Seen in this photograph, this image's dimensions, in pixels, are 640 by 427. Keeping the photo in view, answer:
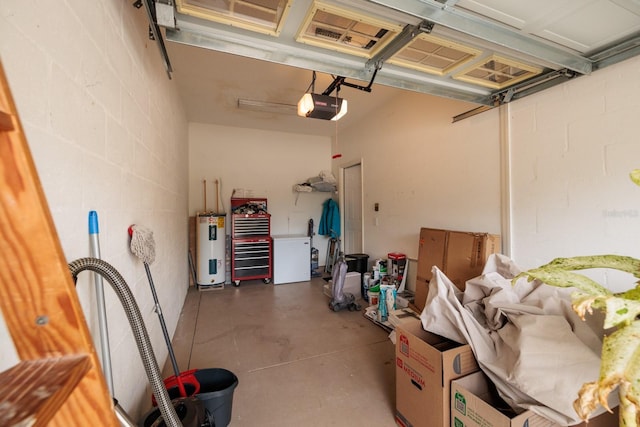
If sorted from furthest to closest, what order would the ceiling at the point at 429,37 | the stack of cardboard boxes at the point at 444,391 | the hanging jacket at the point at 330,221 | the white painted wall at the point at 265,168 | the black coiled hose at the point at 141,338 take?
the hanging jacket at the point at 330,221
the white painted wall at the point at 265,168
the ceiling at the point at 429,37
the stack of cardboard boxes at the point at 444,391
the black coiled hose at the point at 141,338

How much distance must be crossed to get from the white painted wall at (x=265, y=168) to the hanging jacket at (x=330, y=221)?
19cm

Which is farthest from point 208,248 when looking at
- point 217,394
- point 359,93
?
point 359,93

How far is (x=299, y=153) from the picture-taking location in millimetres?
5344

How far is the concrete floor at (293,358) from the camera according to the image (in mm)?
1673

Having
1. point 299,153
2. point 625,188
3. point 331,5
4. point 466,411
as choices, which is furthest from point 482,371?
point 299,153

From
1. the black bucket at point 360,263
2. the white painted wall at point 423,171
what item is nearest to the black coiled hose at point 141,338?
the white painted wall at point 423,171

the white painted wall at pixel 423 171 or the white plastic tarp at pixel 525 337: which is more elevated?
the white painted wall at pixel 423 171

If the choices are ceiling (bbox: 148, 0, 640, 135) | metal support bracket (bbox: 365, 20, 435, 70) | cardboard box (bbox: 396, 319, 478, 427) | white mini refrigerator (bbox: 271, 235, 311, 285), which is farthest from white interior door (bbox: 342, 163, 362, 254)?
cardboard box (bbox: 396, 319, 478, 427)

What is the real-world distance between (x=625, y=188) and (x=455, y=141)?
1.42 metres

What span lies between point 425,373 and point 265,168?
439 centimetres

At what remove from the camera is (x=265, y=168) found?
16.7 feet

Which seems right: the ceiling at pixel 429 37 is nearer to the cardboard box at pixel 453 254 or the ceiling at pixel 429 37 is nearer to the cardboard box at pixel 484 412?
the cardboard box at pixel 453 254

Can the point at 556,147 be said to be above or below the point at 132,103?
below

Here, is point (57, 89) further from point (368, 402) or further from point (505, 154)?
point (505, 154)
